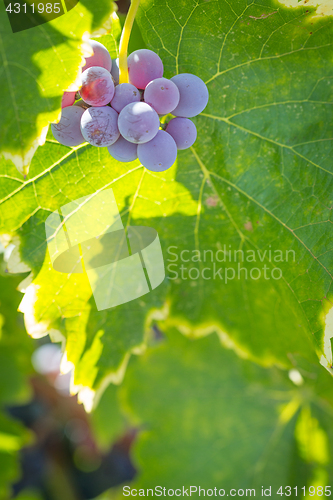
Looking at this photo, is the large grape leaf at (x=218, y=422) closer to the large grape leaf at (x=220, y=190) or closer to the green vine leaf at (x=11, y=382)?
the green vine leaf at (x=11, y=382)

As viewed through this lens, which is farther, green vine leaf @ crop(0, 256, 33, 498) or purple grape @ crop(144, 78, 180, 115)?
green vine leaf @ crop(0, 256, 33, 498)

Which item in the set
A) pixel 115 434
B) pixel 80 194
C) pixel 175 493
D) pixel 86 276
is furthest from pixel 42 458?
pixel 80 194

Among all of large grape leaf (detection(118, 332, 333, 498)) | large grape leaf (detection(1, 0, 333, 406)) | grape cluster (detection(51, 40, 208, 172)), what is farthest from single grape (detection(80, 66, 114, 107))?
large grape leaf (detection(118, 332, 333, 498))

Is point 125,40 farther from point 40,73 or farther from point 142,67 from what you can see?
point 40,73

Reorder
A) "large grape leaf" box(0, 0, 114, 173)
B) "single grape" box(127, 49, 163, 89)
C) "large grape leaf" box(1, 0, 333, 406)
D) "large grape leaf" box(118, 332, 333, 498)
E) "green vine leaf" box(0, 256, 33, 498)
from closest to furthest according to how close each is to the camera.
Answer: "large grape leaf" box(0, 0, 114, 173)
"single grape" box(127, 49, 163, 89)
"large grape leaf" box(1, 0, 333, 406)
"large grape leaf" box(118, 332, 333, 498)
"green vine leaf" box(0, 256, 33, 498)

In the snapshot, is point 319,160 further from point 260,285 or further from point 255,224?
point 260,285

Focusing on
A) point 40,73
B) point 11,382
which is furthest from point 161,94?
point 11,382

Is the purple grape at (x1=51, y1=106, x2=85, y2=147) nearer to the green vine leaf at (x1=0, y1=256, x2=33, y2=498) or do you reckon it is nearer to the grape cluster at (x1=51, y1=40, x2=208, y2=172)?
the grape cluster at (x1=51, y1=40, x2=208, y2=172)
